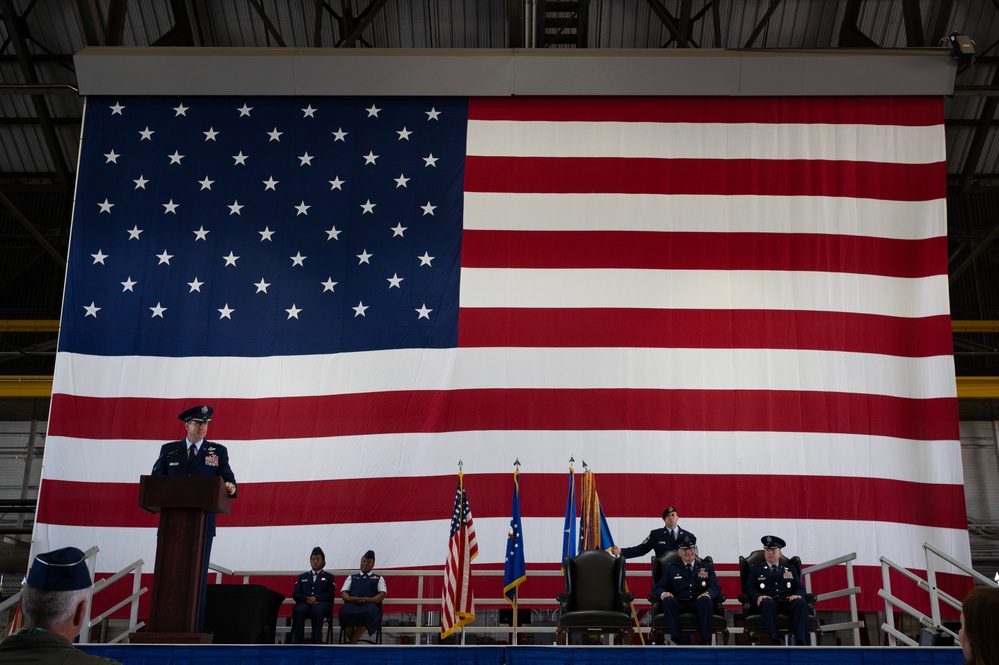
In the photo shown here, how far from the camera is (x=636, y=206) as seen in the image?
1007cm

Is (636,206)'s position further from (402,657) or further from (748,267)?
(402,657)

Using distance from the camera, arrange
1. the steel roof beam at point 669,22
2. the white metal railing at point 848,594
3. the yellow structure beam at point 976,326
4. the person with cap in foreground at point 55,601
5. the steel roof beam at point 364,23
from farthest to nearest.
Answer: the yellow structure beam at point 976,326
the steel roof beam at point 669,22
the steel roof beam at point 364,23
the white metal railing at point 848,594
the person with cap in foreground at point 55,601

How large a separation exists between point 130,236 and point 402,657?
20.3 ft

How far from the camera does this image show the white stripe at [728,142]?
33.5ft

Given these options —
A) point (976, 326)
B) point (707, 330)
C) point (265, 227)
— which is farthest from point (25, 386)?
point (976, 326)

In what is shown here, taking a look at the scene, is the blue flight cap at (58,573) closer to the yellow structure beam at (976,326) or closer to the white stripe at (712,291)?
the white stripe at (712,291)

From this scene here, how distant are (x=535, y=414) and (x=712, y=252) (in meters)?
2.44

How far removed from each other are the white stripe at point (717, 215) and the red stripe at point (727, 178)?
0.08 meters

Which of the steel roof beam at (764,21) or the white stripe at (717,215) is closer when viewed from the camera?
the white stripe at (717,215)

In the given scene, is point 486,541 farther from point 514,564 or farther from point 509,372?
point 509,372

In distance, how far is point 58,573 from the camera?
186cm

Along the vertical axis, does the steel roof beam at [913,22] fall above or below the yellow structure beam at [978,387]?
above

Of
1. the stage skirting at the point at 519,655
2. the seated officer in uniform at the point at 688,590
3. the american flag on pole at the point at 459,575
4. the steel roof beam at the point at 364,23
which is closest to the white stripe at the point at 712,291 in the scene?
the american flag on pole at the point at 459,575

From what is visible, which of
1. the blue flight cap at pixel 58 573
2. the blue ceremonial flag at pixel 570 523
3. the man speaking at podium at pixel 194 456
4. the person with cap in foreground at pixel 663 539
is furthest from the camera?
the person with cap in foreground at pixel 663 539
